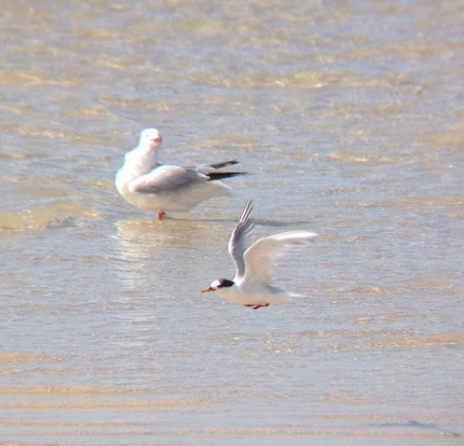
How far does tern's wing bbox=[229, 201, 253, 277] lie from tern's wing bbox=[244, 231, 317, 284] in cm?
6

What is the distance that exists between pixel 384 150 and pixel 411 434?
5201 millimetres

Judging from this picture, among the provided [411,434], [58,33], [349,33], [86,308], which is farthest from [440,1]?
[411,434]

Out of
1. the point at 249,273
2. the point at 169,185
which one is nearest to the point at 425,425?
the point at 249,273

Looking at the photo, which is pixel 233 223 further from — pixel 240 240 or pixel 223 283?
pixel 223 283

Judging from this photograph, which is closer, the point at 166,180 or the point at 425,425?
the point at 425,425

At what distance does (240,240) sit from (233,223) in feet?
7.98

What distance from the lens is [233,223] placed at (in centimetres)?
775

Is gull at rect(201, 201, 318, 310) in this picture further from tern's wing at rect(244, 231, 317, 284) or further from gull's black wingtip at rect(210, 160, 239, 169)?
gull's black wingtip at rect(210, 160, 239, 169)

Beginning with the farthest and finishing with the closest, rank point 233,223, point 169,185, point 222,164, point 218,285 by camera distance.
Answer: point 222,164 → point 169,185 → point 233,223 → point 218,285

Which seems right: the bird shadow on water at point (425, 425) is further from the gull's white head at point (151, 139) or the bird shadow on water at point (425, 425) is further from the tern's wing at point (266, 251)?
the gull's white head at point (151, 139)

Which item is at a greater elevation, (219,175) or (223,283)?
(219,175)

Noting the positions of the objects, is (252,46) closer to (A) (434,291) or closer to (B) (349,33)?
(B) (349,33)

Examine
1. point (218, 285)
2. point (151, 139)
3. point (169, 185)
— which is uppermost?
point (151, 139)

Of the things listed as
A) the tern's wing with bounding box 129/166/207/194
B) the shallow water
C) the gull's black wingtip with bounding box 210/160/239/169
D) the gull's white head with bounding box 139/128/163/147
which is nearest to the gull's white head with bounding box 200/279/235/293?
the shallow water
